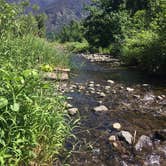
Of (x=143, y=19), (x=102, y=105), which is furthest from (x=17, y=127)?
(x=143, y=19)

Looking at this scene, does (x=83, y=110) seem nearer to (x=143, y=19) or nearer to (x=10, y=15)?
(x=10, y=15)

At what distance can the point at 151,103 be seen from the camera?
9539 millimetres

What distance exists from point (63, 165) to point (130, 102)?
4.99 m

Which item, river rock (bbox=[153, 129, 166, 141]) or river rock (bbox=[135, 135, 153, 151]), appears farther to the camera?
river rock (bbox=[153, 129, 166, 141])

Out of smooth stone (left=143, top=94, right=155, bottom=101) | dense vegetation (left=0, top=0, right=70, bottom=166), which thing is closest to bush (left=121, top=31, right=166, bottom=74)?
smooth stone (left=143, top=94, right=155, bottom=101)

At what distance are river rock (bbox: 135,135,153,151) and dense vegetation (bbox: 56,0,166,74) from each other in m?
8.52

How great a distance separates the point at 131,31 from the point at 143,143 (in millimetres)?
22041

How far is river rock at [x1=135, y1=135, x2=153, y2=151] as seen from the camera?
6.12 metres

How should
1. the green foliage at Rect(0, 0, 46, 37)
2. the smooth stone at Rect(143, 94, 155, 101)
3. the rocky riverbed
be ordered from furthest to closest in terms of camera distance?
1. the smooth stone at Rect(143, 94, 155, 101)
2. the green foliage at Rect(0, 0, 46, 37)
3. the rocky riverbed

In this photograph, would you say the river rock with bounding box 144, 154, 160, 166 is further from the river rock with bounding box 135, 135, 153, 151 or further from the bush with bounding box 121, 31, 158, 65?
the bush with bounding box 121, 31, 158, 65

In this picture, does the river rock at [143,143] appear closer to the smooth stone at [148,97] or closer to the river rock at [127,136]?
the river rock at [127,136]

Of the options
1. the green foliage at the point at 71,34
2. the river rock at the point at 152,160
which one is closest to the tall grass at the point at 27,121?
the river rock at the point at 152,160

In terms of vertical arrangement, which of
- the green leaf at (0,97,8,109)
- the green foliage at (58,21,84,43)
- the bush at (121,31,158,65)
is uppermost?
the green leaf at (0,97,8,109)

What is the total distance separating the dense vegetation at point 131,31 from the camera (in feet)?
51.9
